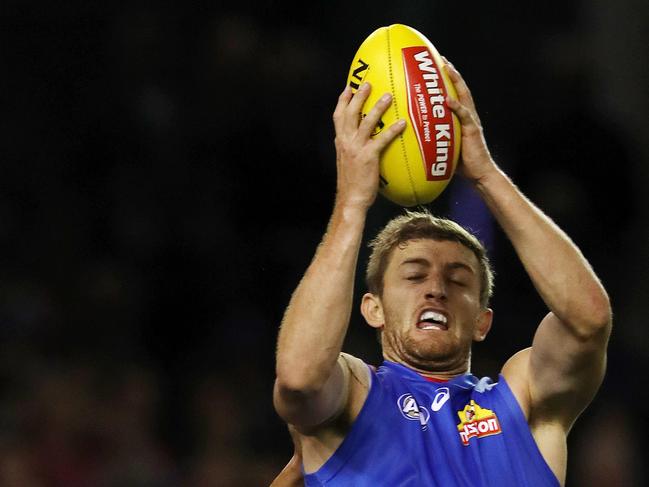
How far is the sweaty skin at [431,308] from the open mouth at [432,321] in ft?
0.04

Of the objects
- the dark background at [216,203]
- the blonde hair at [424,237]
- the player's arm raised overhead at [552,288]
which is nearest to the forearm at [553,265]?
the player's arm raised overhead at [552,288]

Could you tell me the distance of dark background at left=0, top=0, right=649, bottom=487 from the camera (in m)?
6.36

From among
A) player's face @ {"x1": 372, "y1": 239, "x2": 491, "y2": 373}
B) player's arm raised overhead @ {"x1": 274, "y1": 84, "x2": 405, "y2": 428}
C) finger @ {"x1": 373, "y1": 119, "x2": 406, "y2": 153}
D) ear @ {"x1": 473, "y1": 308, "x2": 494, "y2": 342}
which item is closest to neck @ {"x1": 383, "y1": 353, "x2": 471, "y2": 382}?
player's face @ {"x1": 372, "y1": 239, "x2": 491, "y2": 373}

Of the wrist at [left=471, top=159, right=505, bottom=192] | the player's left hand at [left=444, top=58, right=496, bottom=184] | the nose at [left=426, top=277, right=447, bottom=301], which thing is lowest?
the nose at [left=426, top=277, right=447, bottom=301]

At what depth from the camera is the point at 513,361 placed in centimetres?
410

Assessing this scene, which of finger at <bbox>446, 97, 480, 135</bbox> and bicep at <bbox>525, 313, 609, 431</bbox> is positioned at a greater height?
finger at <bbox>446, 97, 480, 135</bbox>

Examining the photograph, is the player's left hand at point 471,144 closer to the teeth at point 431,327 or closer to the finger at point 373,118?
the finger at point 373,118

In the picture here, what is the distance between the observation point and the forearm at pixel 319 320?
349 centimetres

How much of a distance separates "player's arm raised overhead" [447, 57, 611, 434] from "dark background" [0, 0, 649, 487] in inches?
96.7

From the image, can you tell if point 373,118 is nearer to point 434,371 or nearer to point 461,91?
point 461,91

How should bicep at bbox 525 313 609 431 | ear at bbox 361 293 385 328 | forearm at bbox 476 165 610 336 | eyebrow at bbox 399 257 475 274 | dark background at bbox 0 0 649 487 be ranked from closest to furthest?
1. forearm at bbox 476 165 610 336
2. bicep at bbox 525 313 609 431
3. eyebrow at bbox 399 257 475 274
4. ear at bbox 361 293 385 328
5. dark background at bbox 0 0 649 487

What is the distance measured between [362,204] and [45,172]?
394 centimetres

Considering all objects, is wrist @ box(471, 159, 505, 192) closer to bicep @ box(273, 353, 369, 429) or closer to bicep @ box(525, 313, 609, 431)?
bicep @ box(525, 313, 609, 431)

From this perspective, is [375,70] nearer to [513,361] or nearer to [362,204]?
[362,204]
